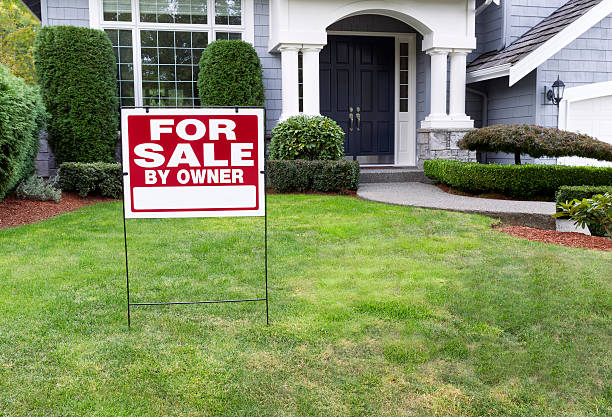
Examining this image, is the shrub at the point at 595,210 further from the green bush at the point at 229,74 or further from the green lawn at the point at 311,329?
the green bush at the point at 229,74

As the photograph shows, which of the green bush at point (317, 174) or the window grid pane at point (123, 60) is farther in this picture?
the window grid pane at point (123, 60)

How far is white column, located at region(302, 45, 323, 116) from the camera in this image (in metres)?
10.4

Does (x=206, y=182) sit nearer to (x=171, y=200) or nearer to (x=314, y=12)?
(x=171, y=200)

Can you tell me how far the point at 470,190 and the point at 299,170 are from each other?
2710 millimetres

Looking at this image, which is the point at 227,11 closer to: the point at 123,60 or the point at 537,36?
the point at 123,60

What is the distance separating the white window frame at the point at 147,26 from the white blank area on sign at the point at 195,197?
7724mm

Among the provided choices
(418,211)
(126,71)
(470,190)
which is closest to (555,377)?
(418,211)

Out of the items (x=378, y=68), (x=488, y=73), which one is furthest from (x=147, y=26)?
(x=488, y=73)

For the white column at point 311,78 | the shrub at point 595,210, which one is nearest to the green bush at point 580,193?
the shrub at point 595,210

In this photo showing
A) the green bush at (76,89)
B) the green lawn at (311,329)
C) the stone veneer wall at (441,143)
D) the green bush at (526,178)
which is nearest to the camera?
the green lawn at (311,329)

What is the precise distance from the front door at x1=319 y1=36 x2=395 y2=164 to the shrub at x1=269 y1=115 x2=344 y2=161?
213cm

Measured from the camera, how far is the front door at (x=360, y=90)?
12.0 metres

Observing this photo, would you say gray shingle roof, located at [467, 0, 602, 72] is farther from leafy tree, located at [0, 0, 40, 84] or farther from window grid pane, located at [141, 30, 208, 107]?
leafy tree, located at [0, 0, 40, 84]

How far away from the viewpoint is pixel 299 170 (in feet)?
30.5
